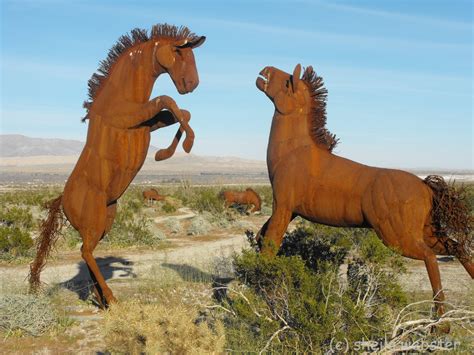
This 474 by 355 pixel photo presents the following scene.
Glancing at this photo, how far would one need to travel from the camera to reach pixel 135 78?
649 cm

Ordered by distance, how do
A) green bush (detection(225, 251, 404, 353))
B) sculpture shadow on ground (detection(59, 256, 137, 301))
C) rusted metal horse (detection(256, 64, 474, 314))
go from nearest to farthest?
green bush (detection(225, 251, 404, 353)), rusted metal horse (detection(256, 64, 474, 314)), sculpture shadow on ground (detection(59, 256, 137, 301))

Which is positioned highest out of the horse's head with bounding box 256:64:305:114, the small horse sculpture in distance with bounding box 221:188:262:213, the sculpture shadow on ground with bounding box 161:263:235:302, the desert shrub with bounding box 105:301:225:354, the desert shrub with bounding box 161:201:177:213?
the horse's head with bounding box 256:64:305:114

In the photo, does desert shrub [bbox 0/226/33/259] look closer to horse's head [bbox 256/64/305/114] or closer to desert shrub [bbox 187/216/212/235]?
desert shrub [bbox 187/216/212/235]

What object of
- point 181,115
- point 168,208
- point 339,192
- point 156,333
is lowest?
point 168,208

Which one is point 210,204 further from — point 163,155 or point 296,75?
point 296,75

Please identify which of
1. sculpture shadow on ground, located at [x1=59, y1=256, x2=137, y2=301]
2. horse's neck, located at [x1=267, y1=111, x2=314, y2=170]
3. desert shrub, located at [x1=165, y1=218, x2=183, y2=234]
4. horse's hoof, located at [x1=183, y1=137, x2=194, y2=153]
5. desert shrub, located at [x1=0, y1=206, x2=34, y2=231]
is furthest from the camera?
desert shrub, located at [x1=165, y1=218, x2=183, y2=234]

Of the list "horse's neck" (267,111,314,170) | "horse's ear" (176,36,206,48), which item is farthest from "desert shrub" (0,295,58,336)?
"horse's ear" (176,36,206,48)

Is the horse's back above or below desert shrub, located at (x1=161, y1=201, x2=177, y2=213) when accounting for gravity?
above

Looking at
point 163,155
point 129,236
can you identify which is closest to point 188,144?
point 163,155

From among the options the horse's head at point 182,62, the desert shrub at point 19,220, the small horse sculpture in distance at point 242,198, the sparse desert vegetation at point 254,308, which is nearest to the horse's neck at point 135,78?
the horse's head at point 182,62

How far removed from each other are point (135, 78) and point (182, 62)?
0.66 metres

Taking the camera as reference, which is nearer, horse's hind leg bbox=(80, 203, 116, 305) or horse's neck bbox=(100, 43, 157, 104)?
horse's neck bbox=(100, 43, 157, 104)

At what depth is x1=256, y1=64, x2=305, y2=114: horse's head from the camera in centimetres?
629

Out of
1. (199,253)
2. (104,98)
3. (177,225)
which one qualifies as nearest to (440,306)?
(104,98)
